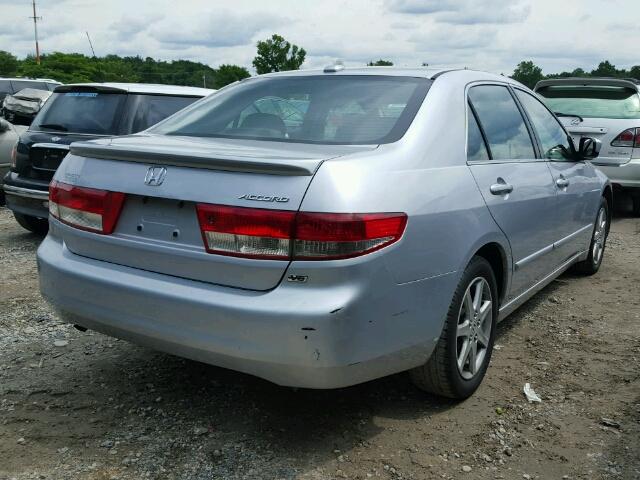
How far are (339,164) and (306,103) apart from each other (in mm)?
1019

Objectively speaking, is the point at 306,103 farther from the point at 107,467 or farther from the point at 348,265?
the point at 107,467

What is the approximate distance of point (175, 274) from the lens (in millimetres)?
2836

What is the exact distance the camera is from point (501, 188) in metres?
3.60

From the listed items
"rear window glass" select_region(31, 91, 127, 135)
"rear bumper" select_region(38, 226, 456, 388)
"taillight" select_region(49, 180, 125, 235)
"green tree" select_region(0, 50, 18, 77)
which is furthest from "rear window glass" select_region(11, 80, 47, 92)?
"green tree" select_region(0, 50, 18, 77)

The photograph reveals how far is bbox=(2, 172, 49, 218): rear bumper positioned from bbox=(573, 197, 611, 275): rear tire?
16.1 ft

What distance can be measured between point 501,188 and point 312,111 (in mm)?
1045

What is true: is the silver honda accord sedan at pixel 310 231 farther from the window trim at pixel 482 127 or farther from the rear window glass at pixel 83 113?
the rear window glass at pixel 83 113

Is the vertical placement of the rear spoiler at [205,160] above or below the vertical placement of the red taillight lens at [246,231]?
above

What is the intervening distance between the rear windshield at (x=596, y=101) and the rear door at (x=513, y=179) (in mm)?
5090

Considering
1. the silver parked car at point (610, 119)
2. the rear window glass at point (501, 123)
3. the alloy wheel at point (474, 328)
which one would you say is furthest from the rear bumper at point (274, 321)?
the silver parked car at point (610, 119)

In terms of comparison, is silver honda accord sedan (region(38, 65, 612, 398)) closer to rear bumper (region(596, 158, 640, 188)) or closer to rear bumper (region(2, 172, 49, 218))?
rear bumper (region(2, 172, 49, 218))

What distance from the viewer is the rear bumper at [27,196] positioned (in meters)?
6.72

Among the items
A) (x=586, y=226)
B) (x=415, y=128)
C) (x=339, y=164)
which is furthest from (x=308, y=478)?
(x=586, y=226)

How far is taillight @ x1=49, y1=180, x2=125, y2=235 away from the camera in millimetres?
3012
